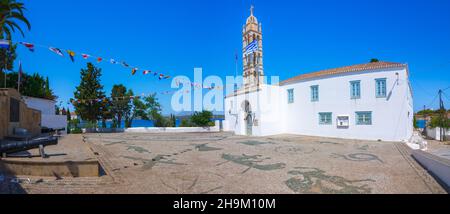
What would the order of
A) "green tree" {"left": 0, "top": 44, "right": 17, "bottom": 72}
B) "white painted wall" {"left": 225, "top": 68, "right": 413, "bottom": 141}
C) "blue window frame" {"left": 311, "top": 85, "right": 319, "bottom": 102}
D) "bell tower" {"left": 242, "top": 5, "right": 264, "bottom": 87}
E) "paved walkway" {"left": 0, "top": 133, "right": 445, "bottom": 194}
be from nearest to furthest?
"paved walkway" {"left": 0, "top": 133, "right": 445, "bottom": 194} < "white painted wall" {"left": 225, "top": 68, "right": 413, "bottom": 141} < "blue window frame" {"left": 311, "top": 85, "right": 319, "bottom": 102} < "green tree" {"left": 0, "top": 44, "right": 17, "bottom": 72} < "bell tower" {"left": 242, "top": 5, "right": 264, "bottom": 87}

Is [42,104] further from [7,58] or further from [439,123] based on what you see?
[439,123]

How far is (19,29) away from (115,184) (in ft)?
52.0

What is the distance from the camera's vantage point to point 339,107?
18625 millimetres

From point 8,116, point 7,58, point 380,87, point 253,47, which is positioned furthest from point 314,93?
point 7,58

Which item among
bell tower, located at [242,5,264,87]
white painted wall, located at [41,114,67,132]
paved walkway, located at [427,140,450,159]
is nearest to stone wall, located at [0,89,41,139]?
white painted wall, located at [41,114,67,132]

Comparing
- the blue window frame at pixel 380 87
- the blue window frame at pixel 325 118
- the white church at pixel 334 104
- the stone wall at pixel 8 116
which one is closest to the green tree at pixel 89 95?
the stone wall at pixel 8 116

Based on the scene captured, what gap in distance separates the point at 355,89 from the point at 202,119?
61.9 feet

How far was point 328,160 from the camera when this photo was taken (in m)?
9.53

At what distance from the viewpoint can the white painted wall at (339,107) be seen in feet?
52.8

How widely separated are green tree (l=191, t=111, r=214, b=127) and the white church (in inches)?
253

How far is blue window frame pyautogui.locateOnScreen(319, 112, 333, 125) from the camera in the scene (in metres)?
19.3

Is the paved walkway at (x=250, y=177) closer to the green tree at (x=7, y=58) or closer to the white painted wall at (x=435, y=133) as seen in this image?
the white painted wall at (x=435, y=133)

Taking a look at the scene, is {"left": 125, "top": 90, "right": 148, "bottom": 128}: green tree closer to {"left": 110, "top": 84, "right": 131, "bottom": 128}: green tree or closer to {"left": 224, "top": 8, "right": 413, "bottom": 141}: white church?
{"left": 110, "top": 84, "right": 131, "bottom": 128}: green tree
